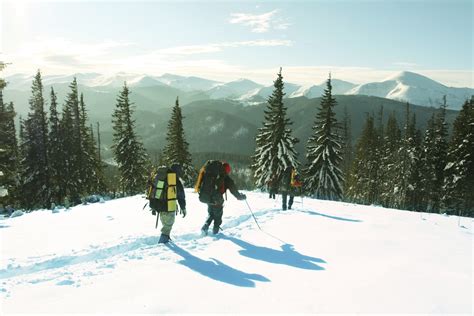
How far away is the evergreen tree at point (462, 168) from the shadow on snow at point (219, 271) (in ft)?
126

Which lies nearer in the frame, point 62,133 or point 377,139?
point 62,133

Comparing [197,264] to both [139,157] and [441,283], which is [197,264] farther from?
[139,157]

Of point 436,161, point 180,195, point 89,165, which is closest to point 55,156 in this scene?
point 89,165

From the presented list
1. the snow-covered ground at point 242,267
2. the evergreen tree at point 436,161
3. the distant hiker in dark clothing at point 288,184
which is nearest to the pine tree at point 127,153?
the snow-covered ground at point 242,267

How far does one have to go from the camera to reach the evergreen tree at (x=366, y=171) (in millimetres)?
52062

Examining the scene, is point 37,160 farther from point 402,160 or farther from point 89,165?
point 402,160

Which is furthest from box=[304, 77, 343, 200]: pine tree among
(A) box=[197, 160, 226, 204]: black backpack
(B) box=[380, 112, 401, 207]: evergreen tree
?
(A) box=[197, 160, 226, 204]: black backpack

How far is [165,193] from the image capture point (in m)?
9.11

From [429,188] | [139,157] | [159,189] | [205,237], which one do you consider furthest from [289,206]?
[429,188]

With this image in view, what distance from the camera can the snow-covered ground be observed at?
5.27m

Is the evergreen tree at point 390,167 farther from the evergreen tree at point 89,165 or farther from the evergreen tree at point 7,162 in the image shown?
the evergreen tree at point 7,162

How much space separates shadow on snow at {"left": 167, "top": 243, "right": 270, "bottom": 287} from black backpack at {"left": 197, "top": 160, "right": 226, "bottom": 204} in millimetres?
2354

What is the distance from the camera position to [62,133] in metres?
37.9

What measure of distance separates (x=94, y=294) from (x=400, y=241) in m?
7.91
